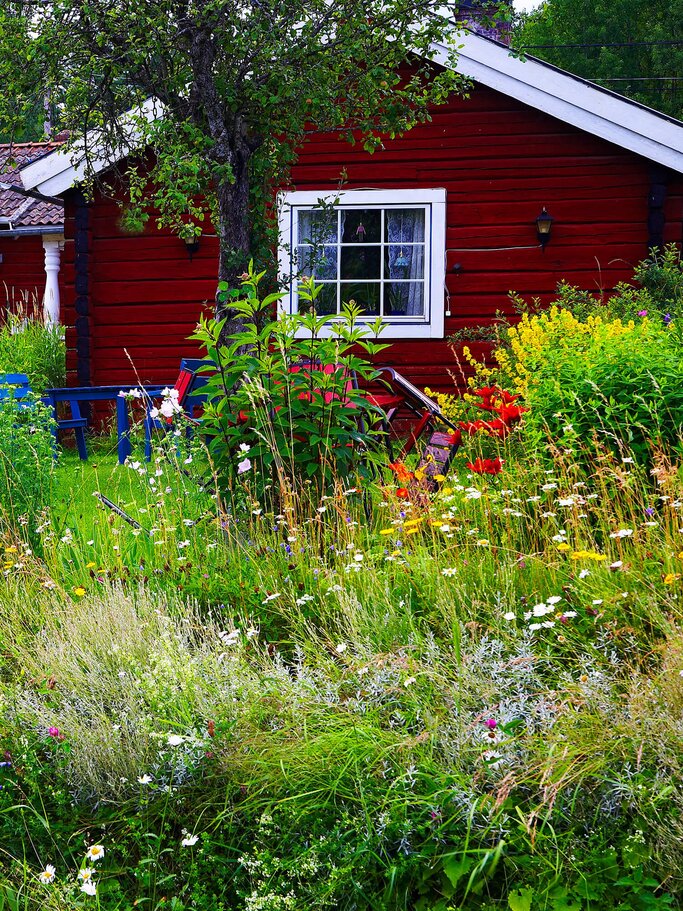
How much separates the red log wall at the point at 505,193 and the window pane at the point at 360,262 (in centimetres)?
64

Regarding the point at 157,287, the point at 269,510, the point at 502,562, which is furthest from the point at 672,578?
the point at 157,287

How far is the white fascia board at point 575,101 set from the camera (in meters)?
8.34

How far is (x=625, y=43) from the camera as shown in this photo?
2770 centimetres

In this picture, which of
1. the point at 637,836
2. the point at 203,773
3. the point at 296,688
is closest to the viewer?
the point at 637,836

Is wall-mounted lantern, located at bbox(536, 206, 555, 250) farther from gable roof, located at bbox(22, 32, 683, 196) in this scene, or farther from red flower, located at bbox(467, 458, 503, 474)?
red flower, located at bbox(467, 458, 503, 474)

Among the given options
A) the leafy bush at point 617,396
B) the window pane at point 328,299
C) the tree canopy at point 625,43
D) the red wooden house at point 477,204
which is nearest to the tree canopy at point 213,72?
the red wooden house at point 477,204

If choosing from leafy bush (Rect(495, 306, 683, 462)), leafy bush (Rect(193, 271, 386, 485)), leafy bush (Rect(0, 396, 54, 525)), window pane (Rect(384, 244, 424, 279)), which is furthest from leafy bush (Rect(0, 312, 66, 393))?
leafy bush (Rect(495, 306, 683, 462))

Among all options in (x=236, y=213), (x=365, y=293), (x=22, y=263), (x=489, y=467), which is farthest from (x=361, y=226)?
(x=22, y=263)

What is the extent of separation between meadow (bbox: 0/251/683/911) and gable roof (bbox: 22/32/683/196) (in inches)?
206

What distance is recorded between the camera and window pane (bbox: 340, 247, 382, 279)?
9352mm

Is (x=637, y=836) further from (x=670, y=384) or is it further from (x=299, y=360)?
(x=299, y=360)

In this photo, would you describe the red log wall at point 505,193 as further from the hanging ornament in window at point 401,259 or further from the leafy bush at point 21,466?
the leafy bush at point 21,466

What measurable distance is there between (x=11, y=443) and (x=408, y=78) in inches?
243

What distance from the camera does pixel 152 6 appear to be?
5820mm
